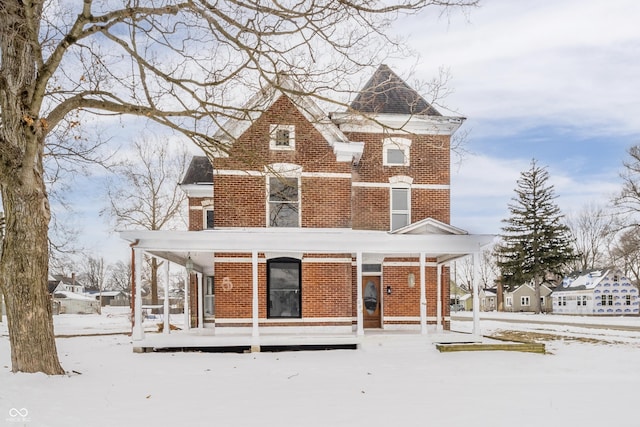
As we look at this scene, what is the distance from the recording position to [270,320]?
16750 millimetres

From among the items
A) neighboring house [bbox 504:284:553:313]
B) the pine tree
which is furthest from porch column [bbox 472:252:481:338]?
neighboring house [bbox 504:284:553:313]

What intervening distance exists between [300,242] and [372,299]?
5154mm

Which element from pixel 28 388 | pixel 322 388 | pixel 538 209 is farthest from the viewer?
pixel 538 209

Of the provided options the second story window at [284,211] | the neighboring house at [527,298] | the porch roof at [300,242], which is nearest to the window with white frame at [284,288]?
the second story window at [284,211]

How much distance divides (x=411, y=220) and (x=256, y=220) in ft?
18.8

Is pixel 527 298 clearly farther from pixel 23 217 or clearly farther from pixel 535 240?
pixel 23 217

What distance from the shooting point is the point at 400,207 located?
64.0 ft

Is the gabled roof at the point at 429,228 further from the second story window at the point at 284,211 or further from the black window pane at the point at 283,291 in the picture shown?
the black window pane at the point at 283,291

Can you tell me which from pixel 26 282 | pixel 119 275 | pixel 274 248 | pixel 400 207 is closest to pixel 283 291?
pixel 274 248

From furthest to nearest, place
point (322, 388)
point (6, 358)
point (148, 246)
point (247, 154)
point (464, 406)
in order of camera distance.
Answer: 1. point (148, 246)
2. point (6, 358)
3. point (247, 154)
4. point (322, 388)
5. point (464, 406)

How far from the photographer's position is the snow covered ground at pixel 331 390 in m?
7.04

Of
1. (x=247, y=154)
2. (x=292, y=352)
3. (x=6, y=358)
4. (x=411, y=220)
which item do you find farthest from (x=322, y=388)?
(x=411, y=220)

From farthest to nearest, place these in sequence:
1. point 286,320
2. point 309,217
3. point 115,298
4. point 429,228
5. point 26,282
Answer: point 115,298 < point 429,228 < point 309,217 < point 286,320 < point 26,282

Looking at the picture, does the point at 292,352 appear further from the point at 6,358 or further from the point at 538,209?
the point at 538,209
